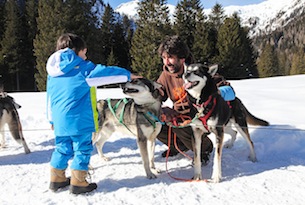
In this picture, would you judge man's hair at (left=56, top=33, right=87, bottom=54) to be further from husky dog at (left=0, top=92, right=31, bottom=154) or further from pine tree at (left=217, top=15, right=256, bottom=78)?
pine tree at (left=217, top=15, right=256, bottom=78)

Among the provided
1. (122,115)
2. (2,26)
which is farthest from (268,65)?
(122,115)

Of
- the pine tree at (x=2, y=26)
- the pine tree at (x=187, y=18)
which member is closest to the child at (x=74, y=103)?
the pine tree at (x=2, y=26)

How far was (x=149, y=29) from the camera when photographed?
26359 mm

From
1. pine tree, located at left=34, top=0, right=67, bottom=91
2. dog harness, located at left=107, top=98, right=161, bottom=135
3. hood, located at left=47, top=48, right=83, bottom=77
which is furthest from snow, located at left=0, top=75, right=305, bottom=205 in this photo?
pine tree, located at left=34, top=0, right=67, bottom=91

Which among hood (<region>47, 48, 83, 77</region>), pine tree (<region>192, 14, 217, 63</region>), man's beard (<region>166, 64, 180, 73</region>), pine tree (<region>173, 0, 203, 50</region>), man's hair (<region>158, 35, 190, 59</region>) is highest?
pine tree (<region>173, 0, 203, 50</region>)

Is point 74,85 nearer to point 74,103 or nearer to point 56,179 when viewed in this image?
point 74,103

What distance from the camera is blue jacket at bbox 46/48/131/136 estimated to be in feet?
9.09

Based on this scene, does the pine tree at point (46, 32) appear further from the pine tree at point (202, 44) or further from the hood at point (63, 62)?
the hood at point (63, 62)

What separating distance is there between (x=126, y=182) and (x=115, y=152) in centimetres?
138

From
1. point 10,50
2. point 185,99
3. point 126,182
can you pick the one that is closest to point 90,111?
point 126,182

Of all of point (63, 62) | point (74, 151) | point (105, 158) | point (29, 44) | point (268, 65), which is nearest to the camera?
point (63, 62)

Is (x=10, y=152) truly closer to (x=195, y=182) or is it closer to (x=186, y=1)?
(x=195, y=182)

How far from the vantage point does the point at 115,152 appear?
457 cm

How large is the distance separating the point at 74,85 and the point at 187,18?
2873cm
